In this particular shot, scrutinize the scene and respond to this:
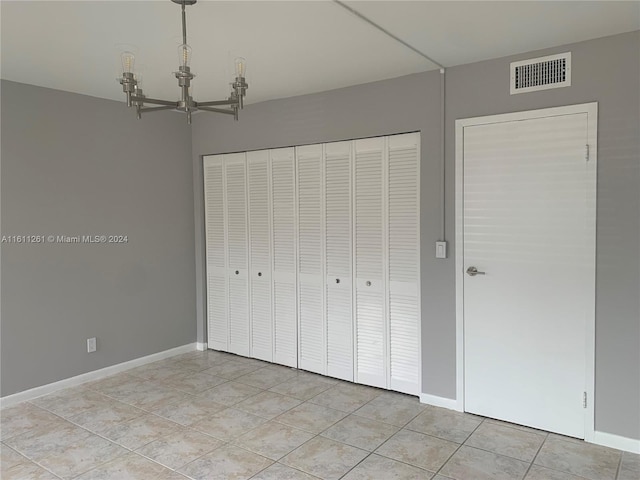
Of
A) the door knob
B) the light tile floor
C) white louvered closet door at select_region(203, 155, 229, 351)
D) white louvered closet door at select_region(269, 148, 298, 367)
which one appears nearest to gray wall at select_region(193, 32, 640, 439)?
the door knob

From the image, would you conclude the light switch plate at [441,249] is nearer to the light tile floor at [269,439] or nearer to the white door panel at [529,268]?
the white door panel at [529,268]

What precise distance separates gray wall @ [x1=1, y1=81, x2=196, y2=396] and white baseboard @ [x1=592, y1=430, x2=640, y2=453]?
12.0ft

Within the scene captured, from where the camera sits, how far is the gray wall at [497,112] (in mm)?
2781

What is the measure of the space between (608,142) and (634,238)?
0.57 m

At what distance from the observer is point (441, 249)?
3.43 meters

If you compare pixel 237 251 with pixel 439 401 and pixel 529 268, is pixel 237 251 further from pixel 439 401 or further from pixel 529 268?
pixel 529 268

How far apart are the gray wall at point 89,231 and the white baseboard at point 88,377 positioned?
0.05 m

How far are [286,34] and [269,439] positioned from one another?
2438 mm

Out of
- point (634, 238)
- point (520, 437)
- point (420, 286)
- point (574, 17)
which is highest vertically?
point (574, 17)

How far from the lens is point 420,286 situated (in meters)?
3.60

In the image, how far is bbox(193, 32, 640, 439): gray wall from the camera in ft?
9.12

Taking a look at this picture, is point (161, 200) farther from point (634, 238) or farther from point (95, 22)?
point (634, 238)

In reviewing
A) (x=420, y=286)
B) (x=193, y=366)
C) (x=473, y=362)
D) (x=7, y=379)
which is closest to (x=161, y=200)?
(x=193, y=366)

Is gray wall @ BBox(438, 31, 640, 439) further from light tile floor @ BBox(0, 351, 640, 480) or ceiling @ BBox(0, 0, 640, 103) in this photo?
light tile floor @ BBox(0, 351, 640, 480)
